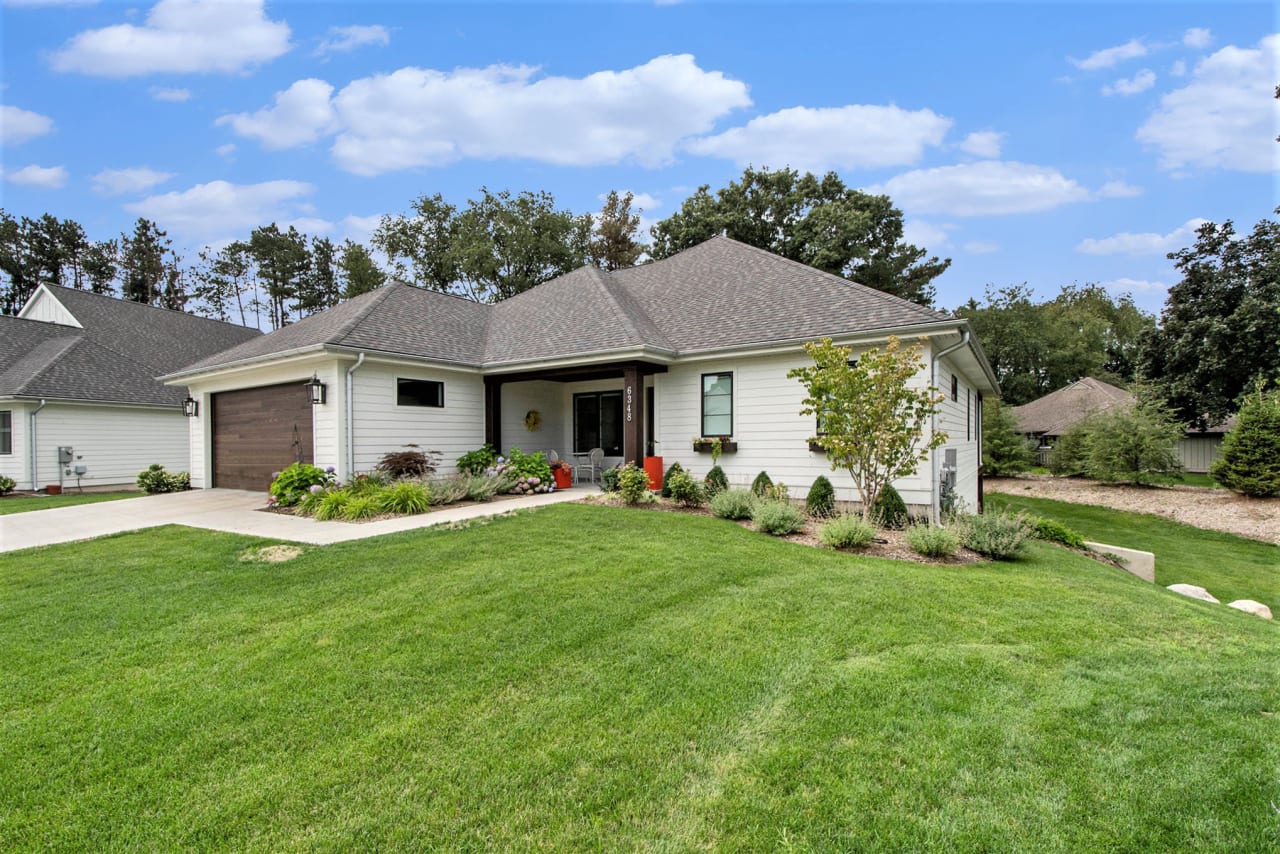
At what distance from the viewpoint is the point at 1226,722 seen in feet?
8.86

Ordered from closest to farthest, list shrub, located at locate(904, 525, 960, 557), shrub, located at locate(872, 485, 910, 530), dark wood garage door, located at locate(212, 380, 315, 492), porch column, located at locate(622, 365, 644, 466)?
shrub, located at locate(904, 525, 960, 557) → shrub, located at locate(872, 485, 910, 530) → porch column, located at locate(622, 365, 644, 466) → dark wood garage door, located at locate(212, 380, 315, 492)

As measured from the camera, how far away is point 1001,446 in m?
21.2

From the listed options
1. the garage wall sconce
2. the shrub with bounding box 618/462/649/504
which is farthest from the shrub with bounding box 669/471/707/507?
the garage wall sconce

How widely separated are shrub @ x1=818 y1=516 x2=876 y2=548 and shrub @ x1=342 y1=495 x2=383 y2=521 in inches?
247

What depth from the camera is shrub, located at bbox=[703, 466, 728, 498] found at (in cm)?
965

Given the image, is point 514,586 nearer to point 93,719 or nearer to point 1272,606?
point 93,719

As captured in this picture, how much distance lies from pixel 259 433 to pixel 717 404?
9683 millimetres

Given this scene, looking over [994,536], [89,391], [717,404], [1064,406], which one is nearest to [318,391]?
[717,404]

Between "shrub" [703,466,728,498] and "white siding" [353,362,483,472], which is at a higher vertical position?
"white siding" [353,362,483,472]

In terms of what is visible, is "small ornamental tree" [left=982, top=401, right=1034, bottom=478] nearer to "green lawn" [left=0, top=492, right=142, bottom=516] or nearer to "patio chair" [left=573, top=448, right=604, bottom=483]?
"patio chair" [left=573, top=448, right=604, bottom=483]

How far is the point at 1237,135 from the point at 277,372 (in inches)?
553

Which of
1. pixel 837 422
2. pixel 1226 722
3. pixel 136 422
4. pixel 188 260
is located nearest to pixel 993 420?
pixel 837 422

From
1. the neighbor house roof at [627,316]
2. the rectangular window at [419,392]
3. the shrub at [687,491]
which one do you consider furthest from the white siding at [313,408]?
the shrub at [687,491]

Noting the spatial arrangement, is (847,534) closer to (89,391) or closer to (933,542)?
(933,542)
